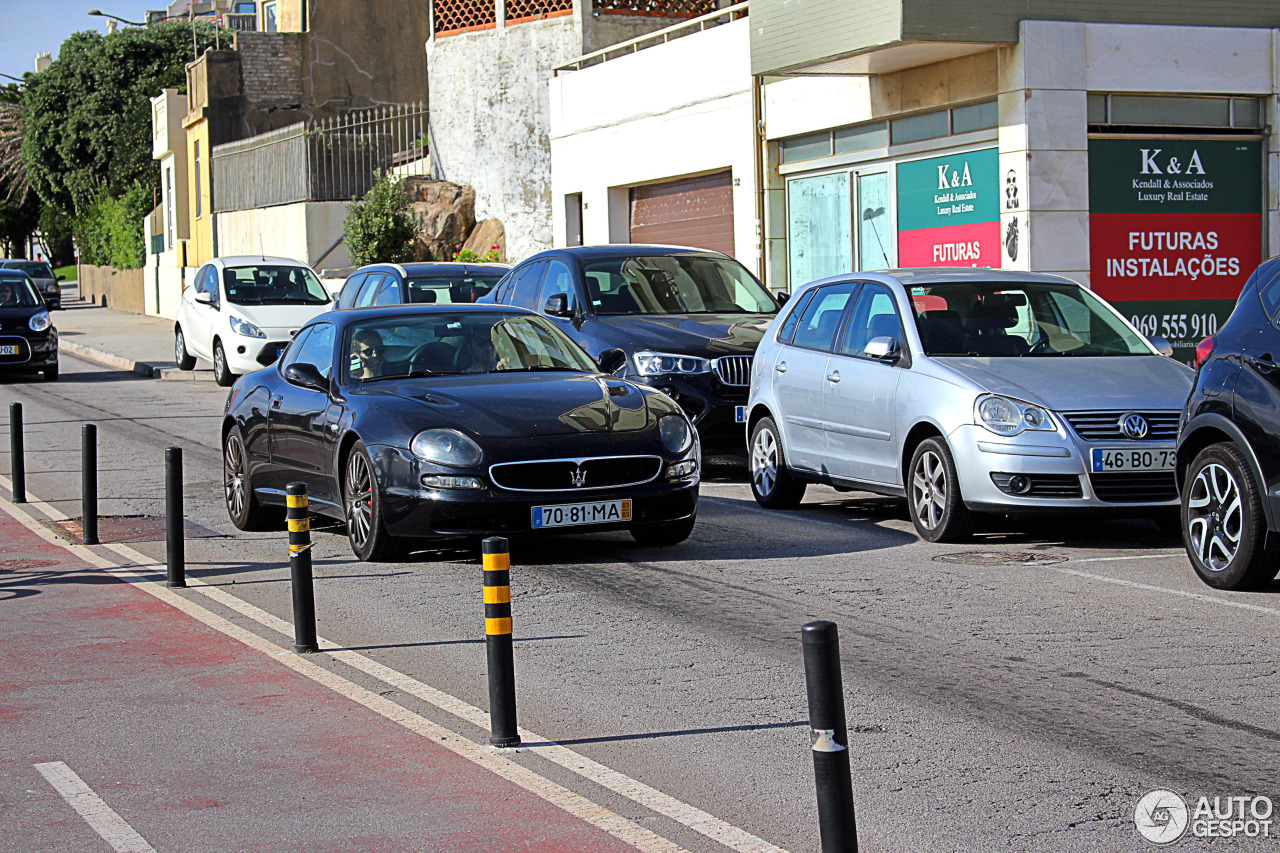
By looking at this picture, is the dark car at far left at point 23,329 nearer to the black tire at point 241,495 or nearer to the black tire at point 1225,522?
the black tire at point 241,495

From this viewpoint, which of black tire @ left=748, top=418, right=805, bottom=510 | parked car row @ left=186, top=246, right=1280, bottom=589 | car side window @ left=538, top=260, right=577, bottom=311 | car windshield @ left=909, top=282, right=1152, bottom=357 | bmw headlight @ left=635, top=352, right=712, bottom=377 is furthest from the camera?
car side window @ left=538, top=260, right=577, bottom=311

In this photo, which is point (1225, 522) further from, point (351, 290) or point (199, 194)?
point (199, 194)

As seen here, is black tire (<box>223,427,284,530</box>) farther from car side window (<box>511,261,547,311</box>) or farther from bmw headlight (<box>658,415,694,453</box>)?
car side window (<box>511,261,547,311</box>)

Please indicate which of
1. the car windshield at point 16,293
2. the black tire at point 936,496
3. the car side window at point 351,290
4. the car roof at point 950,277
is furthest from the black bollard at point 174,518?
the car windshield at point 16,293

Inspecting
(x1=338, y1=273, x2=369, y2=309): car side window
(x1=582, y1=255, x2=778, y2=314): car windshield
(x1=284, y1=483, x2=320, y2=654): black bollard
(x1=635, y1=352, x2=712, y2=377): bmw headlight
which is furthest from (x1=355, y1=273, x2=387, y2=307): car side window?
(x1=284, y1=483, x2=320, y2=654): black bollard

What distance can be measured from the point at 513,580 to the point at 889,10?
1023 centimetres

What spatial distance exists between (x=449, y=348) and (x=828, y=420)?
2.56 meters

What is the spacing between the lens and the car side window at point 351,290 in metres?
18.5

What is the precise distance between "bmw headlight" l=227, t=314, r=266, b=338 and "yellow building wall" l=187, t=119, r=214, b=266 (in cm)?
1991

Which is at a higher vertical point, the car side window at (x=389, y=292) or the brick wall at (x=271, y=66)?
the brick wall at (x=271, y=66)

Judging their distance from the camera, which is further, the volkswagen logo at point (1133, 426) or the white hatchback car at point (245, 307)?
the white hatchback car at point (245, 307)

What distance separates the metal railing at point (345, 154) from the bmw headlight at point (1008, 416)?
89.7 ft

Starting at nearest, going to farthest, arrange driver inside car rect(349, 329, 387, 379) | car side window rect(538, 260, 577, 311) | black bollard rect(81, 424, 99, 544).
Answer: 1. driver inside car rect(349, 329, 387, 379)
2. black bollard rect(81, 424, 99, 544)
3. car side window rect(538, 260, 577, 311)

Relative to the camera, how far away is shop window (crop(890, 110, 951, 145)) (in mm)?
18781
